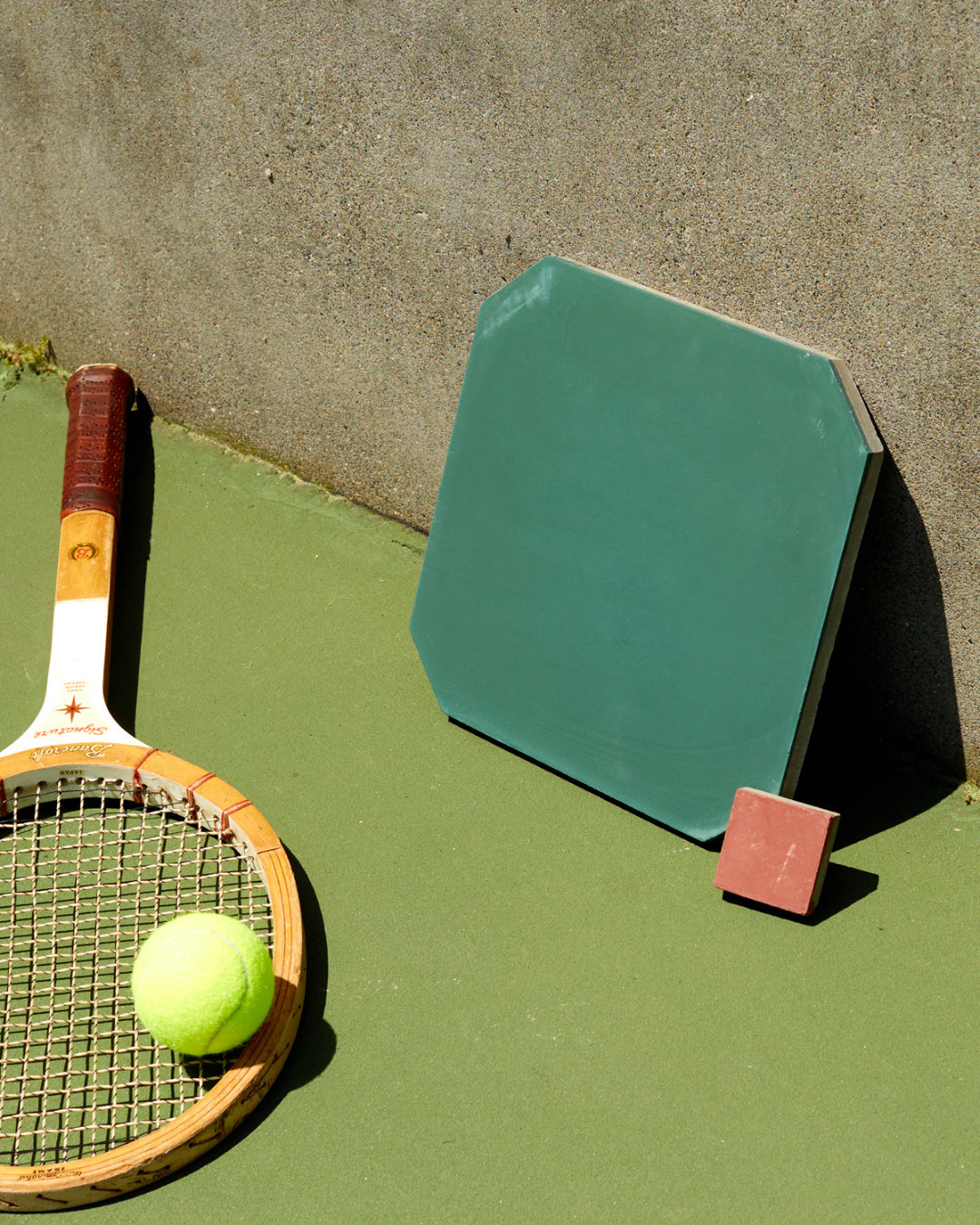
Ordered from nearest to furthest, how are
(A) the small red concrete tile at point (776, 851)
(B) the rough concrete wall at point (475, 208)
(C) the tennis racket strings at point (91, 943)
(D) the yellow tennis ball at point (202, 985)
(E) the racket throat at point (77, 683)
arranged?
(D) the yellow tennis ball at point (202, 985), (C) the tennis racket strings at point (91, 943), (B) the rough concrete wall at point (475, 208), (A) the small red concrete tile at point (776, 851), (E) the racket throat at point (77, 683)

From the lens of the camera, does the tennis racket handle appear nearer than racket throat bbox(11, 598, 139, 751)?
No

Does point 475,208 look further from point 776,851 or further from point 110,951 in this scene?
point 110,951

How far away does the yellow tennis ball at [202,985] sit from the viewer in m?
1.68

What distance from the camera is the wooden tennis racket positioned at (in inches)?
67.7

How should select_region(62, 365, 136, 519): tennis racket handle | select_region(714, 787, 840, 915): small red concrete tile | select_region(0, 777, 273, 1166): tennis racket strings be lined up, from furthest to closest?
select_region(62, 365, 136, 519): tennis racket handle < select_region(714, 787, 840, 915): small red concrete tile < select_region(0, 777, 273, 1166): tennis racket strings

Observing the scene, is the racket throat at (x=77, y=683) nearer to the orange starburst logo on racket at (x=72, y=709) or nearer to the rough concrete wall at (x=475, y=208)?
the orange starburst logo on racket at (x=72, y=709)

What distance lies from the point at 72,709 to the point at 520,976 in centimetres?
99

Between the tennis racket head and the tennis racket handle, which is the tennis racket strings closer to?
the tennis racket head

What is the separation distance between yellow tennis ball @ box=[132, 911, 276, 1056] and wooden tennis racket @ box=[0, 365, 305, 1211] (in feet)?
0.24

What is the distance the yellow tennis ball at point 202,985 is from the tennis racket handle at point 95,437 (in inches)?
47.3

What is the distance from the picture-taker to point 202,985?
5.50 ft

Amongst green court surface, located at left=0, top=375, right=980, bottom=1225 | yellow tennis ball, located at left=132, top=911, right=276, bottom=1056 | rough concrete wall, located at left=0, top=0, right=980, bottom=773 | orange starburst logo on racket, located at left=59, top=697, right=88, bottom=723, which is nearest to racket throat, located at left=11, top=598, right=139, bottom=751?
orange starburst logo on racket, located at left=59, top=697, right=88, bottom=723

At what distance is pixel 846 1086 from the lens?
1835 mm

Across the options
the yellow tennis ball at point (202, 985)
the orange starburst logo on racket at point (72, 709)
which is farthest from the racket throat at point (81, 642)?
the yellow tennis ball at point (202, 985)
